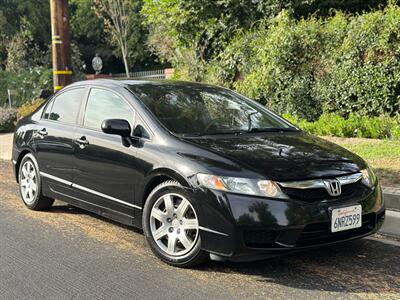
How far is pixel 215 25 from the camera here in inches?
604

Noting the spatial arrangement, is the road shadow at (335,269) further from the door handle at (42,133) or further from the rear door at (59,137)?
the door handle at (42,133)

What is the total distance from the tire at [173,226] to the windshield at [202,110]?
2.02 ft

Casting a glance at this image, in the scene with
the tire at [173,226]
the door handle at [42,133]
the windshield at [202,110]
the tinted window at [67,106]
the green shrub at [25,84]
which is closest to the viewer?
the tire at [173,226]

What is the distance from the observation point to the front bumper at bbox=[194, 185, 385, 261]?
3928 millimetres

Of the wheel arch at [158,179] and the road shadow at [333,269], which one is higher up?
the wheel arch at [158,179]

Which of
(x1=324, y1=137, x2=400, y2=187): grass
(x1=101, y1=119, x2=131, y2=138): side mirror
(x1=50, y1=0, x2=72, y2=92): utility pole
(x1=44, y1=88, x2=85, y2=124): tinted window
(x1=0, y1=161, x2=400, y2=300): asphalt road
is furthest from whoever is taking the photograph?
(x1=50, y1=0, x2=72, y2=92): utility pole

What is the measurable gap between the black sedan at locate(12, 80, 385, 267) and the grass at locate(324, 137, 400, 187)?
2.23 metres

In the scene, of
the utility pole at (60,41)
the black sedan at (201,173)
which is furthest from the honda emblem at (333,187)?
the utility pole at (60,41)

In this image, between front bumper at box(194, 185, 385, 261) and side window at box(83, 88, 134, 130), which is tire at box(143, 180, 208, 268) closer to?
front bumper at box(194, 185, 385, 261)

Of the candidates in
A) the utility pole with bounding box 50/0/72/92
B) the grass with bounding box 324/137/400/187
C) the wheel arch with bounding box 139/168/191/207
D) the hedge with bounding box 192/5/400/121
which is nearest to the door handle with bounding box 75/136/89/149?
the wheel arch with bounding box 139/168/191/207

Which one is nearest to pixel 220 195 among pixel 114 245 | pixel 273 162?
pixel 273 162

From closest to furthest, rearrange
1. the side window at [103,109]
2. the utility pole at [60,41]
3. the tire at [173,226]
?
1. the tire at [173,226]
2. the side window at [103,109]
3. the utility pole at [60,41]

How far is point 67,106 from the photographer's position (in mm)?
5961

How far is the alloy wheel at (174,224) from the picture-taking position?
4277 millimetres
